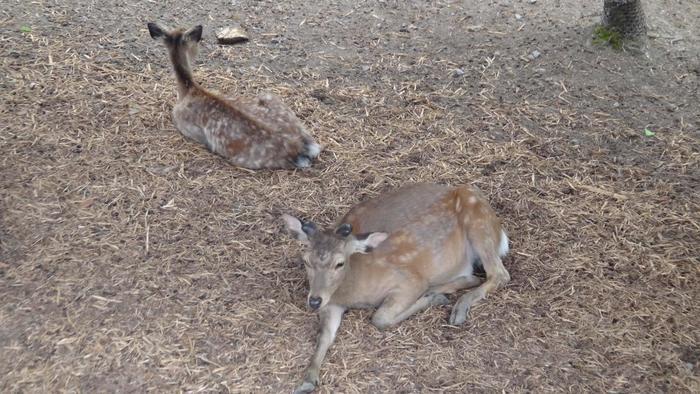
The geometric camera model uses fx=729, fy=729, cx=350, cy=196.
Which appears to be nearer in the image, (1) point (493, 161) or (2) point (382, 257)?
(2) point (382, 257)

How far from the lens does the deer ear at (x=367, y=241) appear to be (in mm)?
4762

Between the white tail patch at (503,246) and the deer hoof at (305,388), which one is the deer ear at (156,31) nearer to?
the white tail patch at (503,246)

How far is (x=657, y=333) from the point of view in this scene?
469 cm

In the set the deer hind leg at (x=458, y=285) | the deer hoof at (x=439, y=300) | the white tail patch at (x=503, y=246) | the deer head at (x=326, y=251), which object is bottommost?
the deer hind leg at (x=458, y=285)

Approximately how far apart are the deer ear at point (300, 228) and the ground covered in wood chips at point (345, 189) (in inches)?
17.2

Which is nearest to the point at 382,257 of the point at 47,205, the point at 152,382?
the point at 152,382

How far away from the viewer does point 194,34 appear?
21.9 feet

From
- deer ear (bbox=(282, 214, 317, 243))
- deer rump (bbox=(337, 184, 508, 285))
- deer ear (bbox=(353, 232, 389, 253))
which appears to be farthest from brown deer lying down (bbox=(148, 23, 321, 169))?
deer ear (bbox=(353, 232, 389, 253))

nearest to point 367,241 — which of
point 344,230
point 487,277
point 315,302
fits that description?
point 344,230

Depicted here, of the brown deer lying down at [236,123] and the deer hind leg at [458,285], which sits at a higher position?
the brown deer lying down at [236,123]

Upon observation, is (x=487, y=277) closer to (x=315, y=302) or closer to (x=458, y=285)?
(x=458, y=285)

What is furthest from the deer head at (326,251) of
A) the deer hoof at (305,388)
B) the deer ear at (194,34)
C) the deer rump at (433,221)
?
the deer ear at (194,34)

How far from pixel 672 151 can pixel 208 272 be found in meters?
4.05

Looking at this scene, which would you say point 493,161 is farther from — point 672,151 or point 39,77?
point 39,77
